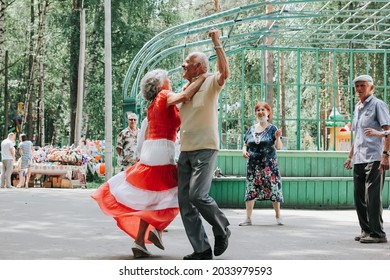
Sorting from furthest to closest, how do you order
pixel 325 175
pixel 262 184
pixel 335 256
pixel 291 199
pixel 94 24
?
pixel 94 24
pixel 325 175
pixel 291 199
pixel 262 184
pixel 335 256

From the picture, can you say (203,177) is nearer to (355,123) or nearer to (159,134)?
(159,134)

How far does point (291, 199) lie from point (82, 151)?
12.1 meters

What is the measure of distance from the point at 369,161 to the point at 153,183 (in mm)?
2806

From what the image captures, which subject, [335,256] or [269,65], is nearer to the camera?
[335,256]

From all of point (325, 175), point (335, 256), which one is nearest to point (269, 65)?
point (325, 175)

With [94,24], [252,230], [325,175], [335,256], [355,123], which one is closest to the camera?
[335,256]

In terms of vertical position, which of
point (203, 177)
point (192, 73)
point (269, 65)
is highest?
point (269, 65)

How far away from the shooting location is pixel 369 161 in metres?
8.31

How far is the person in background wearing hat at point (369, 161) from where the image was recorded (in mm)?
8281

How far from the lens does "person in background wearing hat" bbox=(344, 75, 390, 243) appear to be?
8281 millimetres

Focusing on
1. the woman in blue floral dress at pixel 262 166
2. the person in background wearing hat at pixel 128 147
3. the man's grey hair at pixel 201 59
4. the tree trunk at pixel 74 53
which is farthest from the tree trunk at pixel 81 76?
the man's grey hair at pixel 201 59

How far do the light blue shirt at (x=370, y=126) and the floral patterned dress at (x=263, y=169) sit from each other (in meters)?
2.01

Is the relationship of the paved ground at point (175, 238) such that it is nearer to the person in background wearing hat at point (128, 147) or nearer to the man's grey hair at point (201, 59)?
the person in background wearing hat at point (128, 147)

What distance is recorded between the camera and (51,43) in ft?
127
